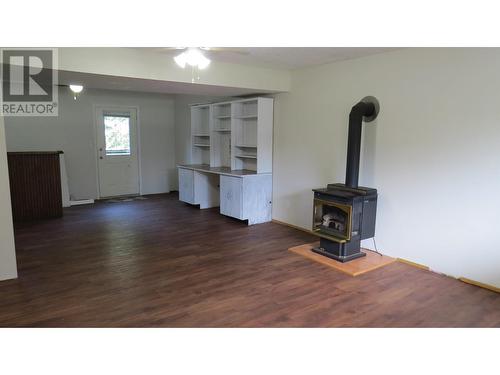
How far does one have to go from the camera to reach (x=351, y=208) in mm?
3818

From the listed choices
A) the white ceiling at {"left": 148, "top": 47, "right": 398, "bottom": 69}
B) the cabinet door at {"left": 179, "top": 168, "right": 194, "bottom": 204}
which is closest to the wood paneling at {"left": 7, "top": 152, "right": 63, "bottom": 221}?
the cabinet door at {"left": 179, "top": 168, "right": 194, "bottom": 204}

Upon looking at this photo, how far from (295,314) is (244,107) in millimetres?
4081

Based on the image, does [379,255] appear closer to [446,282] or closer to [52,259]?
[446,282]

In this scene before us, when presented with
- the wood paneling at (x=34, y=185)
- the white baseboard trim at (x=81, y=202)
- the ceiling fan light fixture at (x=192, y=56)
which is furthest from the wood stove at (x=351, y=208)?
the white baseboard trim at (x=81, y=202)

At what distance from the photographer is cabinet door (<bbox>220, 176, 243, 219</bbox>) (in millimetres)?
5508

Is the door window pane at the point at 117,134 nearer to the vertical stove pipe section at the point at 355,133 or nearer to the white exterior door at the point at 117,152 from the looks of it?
the white exterior door at the point at 117,152

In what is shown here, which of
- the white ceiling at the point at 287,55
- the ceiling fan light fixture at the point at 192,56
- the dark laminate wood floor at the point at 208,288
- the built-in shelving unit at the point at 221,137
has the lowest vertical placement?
the dark laminate wood floor at the point at 208,288

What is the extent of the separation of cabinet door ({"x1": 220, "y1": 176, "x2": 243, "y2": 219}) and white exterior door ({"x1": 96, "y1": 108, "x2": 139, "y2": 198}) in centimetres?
298

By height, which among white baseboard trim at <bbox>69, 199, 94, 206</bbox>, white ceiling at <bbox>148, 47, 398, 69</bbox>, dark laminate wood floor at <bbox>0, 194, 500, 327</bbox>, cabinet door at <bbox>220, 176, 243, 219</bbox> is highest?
white ceiling at <bbox>148, 47, 398, 69</bbox>

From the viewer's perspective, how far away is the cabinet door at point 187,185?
6668mm

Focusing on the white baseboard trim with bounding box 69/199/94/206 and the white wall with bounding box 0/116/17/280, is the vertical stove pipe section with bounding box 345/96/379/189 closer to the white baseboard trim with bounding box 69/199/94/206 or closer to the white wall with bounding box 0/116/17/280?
the white wall with bounding box 0/116/17/280

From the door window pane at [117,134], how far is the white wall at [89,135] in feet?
0.96

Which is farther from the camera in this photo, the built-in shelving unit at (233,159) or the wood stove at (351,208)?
the built-in shelving unit at (233,159)

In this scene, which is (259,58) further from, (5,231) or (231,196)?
(5,231)
